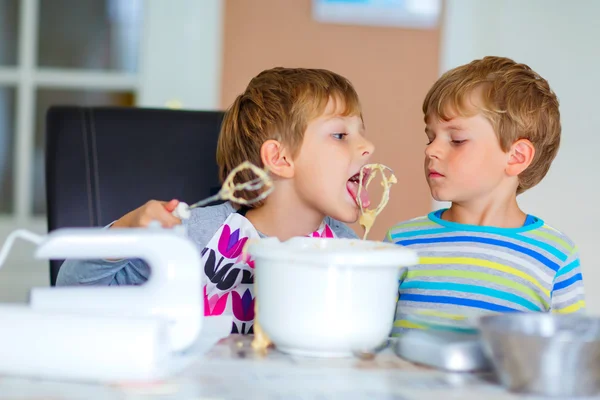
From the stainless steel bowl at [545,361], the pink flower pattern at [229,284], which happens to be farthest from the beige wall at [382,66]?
the stainless steel bowl at [545,361]

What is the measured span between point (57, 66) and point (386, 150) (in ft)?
3.69

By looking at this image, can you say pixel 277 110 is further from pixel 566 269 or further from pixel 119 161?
pixel 566 269

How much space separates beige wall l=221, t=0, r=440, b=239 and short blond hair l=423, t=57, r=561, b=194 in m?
1.16

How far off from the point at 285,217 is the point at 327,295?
71 centimetres

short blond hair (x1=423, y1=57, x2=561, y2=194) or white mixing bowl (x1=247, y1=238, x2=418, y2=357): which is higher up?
short blond hair (x1=423, y1=57, x2=561, y2=194)

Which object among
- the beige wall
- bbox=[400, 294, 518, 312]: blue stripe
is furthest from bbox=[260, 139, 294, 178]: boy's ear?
the beige wall

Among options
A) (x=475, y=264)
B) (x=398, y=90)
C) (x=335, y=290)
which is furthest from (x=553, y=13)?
(x=335, y=290)

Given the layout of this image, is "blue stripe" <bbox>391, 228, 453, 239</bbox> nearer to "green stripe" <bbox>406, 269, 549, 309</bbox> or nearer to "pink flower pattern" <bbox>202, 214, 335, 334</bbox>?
"green stripe" <bbox>406, 269, 549, 309</bbox>

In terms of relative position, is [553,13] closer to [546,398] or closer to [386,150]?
[386,150]

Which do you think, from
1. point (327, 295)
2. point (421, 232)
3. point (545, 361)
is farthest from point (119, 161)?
point (545, 361)

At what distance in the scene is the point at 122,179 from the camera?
1637mm

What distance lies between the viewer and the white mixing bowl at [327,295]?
91 centimetres

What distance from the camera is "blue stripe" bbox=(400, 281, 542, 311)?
4.44 feet

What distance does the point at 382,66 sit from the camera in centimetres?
272
